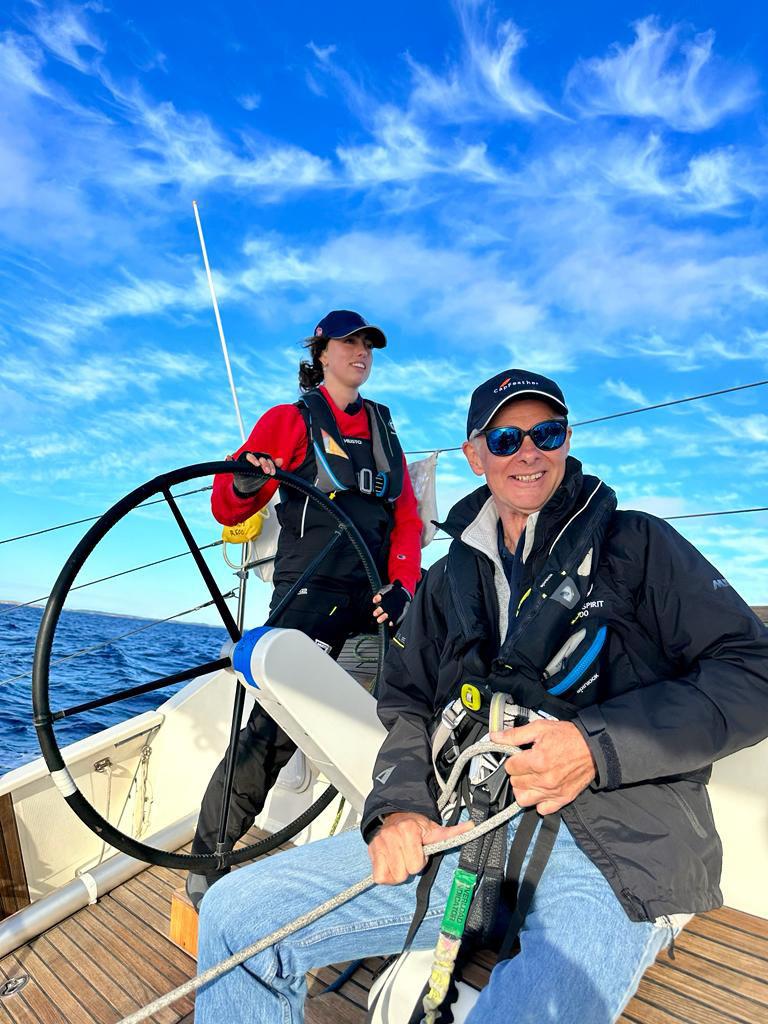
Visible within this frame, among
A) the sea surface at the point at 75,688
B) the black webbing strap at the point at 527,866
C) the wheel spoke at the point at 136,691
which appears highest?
A: the wheel spoke at the point at 136,691

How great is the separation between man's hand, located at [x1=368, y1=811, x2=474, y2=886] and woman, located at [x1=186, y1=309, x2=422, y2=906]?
725 mm

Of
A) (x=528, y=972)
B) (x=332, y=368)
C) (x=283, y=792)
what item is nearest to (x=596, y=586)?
(x=528, y=972)

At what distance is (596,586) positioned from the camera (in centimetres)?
117

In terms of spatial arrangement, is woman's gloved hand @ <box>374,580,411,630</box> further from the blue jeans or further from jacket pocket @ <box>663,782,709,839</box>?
jacket pocket @ <box>663,782,709,839</box>

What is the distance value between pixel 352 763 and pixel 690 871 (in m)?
0.73

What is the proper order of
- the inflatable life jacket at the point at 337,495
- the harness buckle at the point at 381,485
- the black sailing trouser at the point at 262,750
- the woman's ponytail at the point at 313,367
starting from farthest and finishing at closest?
the woman's ponytail at the point at 313,367
the harness buckle at the point at 381,485
the inflatable life jacket at the point at 337,495
the black sailing trouser at the point at 262,750

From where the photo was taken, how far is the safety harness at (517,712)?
1066 mm

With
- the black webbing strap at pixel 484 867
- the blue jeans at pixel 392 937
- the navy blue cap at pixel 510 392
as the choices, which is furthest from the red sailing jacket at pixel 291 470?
the black webbing strap at pixel 484 867

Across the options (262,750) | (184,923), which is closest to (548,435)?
(262,750)

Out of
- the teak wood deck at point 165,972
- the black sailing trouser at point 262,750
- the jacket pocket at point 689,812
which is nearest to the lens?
the jacket pocket at point 689,812

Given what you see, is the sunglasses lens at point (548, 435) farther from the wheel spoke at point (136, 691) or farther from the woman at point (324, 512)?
the wheel spoke at point (136, 691)

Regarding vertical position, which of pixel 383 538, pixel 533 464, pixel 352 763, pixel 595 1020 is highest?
pixel 533 464

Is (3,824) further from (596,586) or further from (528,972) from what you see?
(596,586)

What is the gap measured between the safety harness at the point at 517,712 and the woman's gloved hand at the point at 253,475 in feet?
2.56
